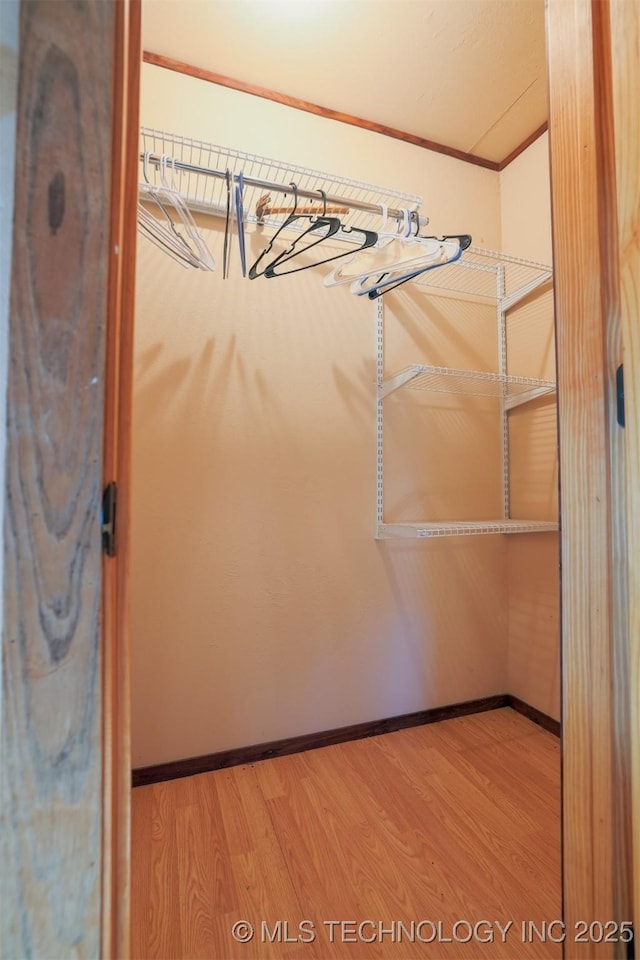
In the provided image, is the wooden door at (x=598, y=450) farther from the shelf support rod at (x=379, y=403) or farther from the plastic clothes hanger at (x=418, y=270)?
the shelf support rod at (x=379, y=403)

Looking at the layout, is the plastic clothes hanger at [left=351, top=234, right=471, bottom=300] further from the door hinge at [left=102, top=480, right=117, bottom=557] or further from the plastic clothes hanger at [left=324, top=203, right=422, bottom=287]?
the door hinge at [left=102, top=480, right=117, bottom=557]

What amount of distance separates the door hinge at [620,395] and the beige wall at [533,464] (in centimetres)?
135

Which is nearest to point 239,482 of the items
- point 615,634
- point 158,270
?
point 158,270

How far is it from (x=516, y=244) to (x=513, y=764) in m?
2.24

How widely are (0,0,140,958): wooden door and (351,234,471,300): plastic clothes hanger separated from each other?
101cm

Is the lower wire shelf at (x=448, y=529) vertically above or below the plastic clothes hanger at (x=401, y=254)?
below

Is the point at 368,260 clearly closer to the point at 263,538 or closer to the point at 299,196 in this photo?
the point at 299,196

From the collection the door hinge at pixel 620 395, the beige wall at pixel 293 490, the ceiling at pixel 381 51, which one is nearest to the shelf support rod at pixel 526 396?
the beige wall at pixel 293 490

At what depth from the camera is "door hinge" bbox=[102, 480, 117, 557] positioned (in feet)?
1.38

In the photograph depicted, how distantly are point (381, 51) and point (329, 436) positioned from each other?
1383mm

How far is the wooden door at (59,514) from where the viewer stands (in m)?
0.39

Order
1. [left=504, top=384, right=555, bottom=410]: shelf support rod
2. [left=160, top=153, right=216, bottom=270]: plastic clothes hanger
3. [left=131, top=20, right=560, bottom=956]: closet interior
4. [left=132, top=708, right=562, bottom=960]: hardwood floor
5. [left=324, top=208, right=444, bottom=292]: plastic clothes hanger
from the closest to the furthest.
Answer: [left=132, top=708, right=562, bottom=960]: hardwood floor, [left=160, top=153, right=216, bottom=270]: plastic clothes hanger, [left=324, top=208, right=444, bottom=292]: plastic clothes hanger, [left=131, top=20, right=560, bottom=956]: closet interior, [left=504, top=384, right=555, bottom=410]: shelf support rod

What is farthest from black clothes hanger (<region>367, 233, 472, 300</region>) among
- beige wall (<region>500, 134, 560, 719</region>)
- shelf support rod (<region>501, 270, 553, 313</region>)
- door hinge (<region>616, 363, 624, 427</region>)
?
door hinge (<region>616, 363, 624, 427</region>)

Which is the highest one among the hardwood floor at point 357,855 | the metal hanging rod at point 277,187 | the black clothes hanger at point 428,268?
the metal hanging rod at point 277,187
